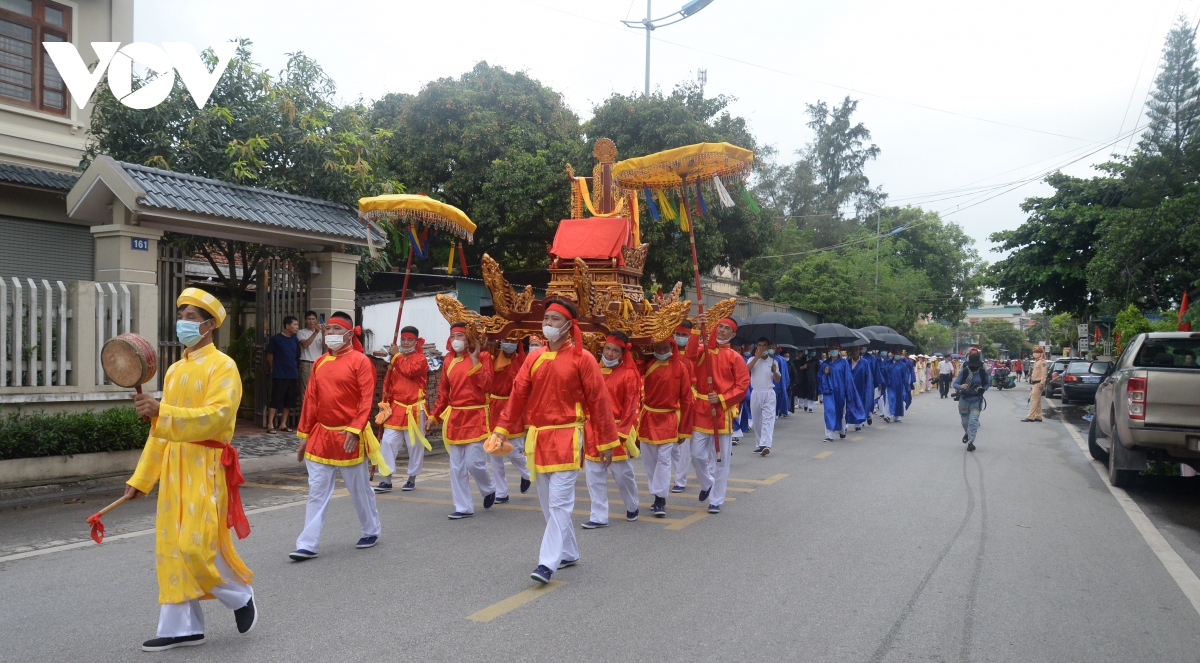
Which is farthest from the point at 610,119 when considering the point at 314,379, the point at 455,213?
the point at 314,379

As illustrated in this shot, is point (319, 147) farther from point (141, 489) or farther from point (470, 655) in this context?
point (470, 655)

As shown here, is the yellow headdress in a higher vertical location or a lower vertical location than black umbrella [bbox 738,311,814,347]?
higher

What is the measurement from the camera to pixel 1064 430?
18.3 m

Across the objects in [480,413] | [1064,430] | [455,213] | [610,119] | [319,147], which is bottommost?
[1064,430]

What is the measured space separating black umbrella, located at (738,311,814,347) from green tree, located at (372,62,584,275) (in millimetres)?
5593

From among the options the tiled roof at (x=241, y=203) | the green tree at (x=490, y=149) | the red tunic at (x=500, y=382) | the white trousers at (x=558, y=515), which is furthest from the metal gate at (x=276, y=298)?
the white trousers at (x=558, y=515)

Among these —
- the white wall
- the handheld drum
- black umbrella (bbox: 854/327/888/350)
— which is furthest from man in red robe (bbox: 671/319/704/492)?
black umbrella (bbox: 854/327/888/350)

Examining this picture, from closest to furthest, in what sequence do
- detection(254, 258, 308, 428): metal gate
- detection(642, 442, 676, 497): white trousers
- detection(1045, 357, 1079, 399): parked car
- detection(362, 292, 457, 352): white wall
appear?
detection(642, 442, 676, 497): white trousers
detection(254, 258, 308, 428): metal gate
detection(362, 292, 457, 352): white wall
detection(1045, 357, 1079, 399): parked car

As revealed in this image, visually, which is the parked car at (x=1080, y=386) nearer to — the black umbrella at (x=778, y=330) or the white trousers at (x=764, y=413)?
the black umbrella at (x=778, y=330)

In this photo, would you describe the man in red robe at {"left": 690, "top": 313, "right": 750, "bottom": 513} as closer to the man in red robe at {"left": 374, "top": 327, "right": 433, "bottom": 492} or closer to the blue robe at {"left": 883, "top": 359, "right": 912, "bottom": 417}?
the man in red robe at {"left": 374, "top": 327, "right": 433, "bottom": 492}

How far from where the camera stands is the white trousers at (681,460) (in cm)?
887

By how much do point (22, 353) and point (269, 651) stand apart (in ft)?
23.6

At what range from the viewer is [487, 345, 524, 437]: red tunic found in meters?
8.49


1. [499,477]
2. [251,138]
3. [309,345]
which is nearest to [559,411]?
[499,477]
